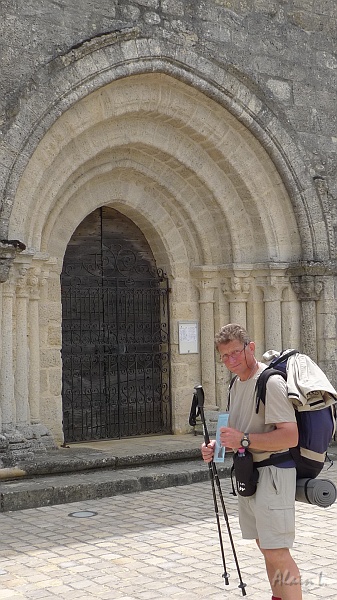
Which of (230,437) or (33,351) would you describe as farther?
(33,351)

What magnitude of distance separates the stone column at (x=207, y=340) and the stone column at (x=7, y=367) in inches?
119

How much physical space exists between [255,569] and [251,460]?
161cm

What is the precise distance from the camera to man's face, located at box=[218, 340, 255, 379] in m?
3.57

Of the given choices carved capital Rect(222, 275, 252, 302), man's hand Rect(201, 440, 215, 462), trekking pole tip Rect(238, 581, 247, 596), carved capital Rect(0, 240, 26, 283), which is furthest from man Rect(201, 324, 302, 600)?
carved capital Rect(222, 275, 252, 302)

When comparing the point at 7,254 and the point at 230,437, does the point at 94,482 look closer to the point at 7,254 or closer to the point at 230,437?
the point at 7,254

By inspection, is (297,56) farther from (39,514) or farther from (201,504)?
(39,514)

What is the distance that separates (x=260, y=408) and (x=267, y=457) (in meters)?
0.22

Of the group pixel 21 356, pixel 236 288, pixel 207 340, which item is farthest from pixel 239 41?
pixel 21 356

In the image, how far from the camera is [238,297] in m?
9.75

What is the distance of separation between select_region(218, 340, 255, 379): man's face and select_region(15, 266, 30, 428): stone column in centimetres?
433

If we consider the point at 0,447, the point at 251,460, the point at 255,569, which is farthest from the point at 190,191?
the point at 251,460

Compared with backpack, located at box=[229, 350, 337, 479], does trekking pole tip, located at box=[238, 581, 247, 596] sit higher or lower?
lower

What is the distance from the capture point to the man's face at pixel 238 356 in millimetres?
3568

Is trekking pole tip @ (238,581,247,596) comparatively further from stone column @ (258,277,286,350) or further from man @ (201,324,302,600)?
stone column @ (258,277,286,350)
